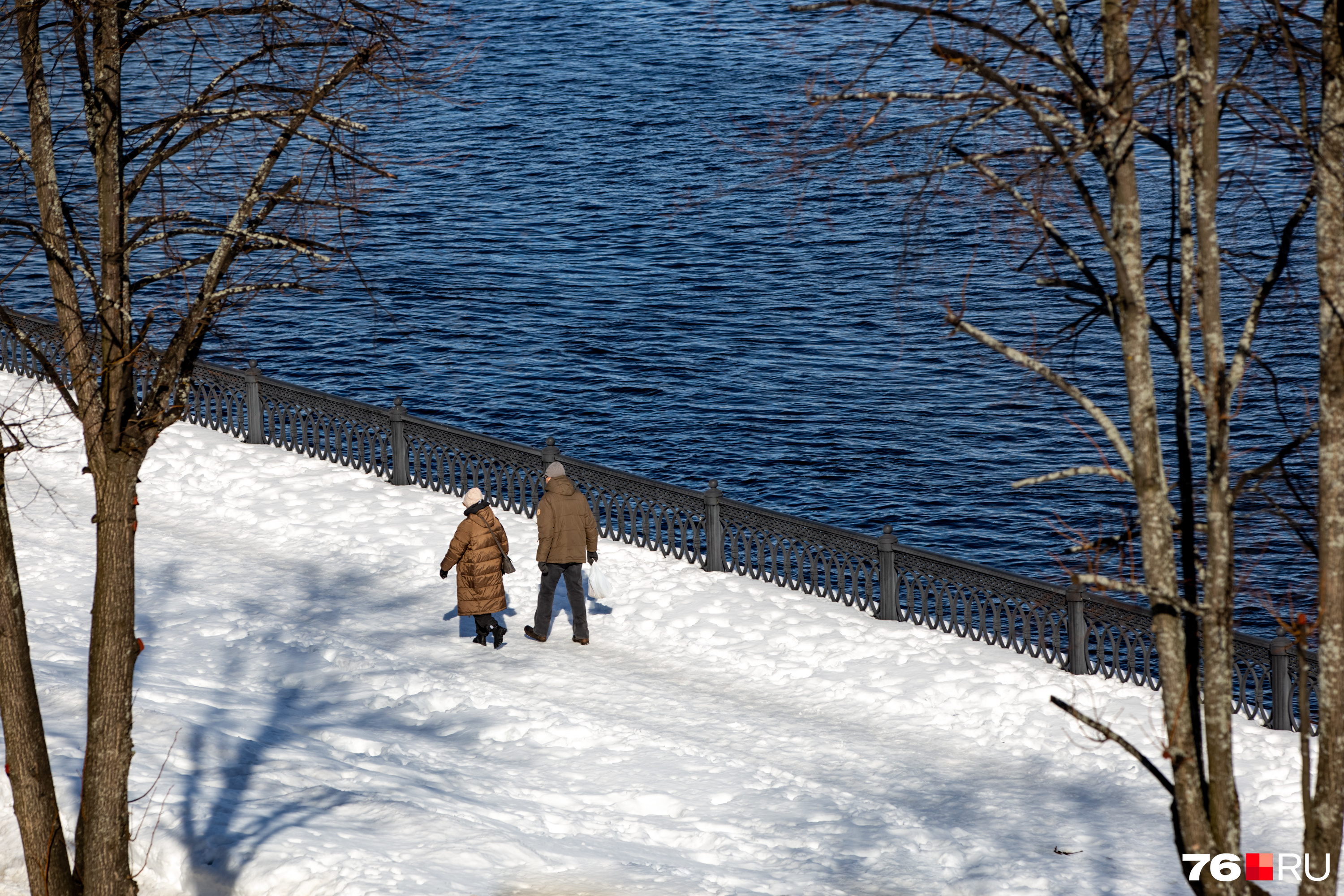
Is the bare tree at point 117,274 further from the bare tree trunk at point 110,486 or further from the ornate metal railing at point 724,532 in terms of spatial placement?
the ornate metal railing at point 724,532

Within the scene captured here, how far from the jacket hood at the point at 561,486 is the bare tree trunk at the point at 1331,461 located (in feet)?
32.2

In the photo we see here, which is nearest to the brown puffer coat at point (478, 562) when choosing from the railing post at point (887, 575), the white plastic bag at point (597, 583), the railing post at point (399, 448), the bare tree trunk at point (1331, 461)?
the white plastic bag at point (597, 583)

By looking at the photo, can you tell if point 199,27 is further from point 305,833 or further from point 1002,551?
point 305,833

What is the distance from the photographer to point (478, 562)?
544 inches

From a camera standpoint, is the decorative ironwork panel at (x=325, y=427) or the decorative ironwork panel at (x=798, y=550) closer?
the decorative ironwork panel at (x=798, y=550)

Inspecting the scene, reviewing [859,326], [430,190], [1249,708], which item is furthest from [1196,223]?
[430,190]

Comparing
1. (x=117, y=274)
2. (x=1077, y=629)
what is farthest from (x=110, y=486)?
(x=1077, y=629)

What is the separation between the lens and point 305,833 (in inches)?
366

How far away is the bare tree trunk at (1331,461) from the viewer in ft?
15.3

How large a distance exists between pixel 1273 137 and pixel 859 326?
1173 inches

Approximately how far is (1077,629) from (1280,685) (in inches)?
74.4

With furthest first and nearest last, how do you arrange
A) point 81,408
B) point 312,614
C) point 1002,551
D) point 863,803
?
point 1002,551 → point 312,614 → point 863,803 → point 81,408

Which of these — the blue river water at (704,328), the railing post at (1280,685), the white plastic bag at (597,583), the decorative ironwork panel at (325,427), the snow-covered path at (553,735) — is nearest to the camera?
the snow-covered path at (553,735)

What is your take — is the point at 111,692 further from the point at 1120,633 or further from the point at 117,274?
the point at 1120,633
